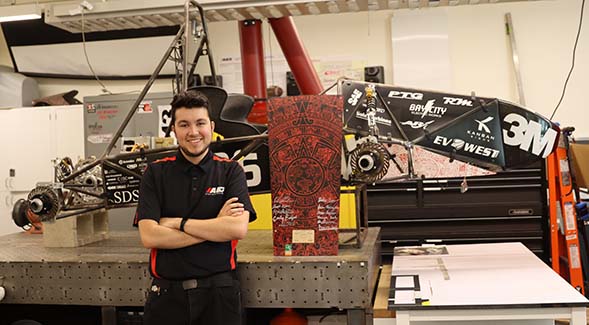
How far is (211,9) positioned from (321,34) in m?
2.44

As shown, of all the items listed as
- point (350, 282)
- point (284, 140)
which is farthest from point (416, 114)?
point (350, 282)

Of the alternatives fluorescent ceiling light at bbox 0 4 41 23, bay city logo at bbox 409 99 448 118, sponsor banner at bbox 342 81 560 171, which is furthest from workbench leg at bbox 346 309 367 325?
fluorescent ceiling light at bbox 0 4 41 23

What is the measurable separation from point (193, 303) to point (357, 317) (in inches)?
29.0

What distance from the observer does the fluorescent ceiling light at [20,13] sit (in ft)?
17.4

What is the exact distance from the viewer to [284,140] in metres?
2.85

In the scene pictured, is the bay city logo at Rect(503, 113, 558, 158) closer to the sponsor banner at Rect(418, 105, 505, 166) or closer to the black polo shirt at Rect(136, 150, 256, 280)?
the sponsor banner at Rect(418, 105, 505, 166)

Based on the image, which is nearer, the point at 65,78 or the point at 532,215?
the point at 532,215

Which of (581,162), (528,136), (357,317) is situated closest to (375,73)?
(581,162)

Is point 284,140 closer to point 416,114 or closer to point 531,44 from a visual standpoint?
point 416,114

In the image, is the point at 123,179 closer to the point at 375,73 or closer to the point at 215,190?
the point at 215,190

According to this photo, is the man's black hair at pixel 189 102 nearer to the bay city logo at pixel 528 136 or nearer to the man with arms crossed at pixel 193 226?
the man with arms crossed at pixel 193 226

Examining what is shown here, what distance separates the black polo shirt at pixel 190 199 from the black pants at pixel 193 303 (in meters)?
0.05

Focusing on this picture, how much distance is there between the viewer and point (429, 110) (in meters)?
2.98

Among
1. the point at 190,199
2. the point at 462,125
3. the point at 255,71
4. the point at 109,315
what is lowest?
the point at 109,315
